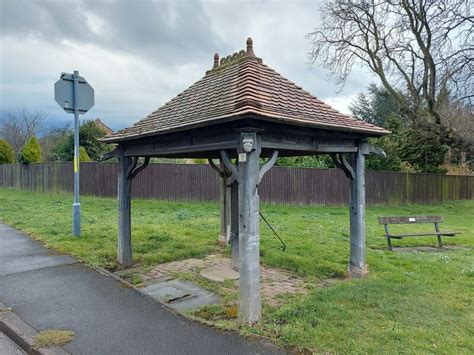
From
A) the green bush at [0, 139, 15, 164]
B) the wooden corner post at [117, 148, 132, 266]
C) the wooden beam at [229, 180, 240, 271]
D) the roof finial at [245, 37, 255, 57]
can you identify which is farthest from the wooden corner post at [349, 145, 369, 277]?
the green bush at [0, 139, 15, 164]

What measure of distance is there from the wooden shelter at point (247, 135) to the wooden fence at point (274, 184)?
9470 mm

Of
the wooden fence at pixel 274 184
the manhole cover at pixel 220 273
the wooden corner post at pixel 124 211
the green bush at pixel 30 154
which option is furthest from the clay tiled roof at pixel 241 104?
the green bush at pixel 30 154

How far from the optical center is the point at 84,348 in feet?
11.0

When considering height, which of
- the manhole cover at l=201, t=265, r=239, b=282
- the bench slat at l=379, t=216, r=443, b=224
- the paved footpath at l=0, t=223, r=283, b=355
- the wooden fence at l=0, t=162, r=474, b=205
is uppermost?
the wooden fence at l=0, t=162, r=474, b=205

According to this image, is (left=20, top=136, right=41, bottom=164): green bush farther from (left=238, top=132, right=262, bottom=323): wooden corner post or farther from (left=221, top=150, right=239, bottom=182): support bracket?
(left=238, top=132, right=262, bottom=323): wooden corner post

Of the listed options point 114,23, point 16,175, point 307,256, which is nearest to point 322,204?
point 307,256

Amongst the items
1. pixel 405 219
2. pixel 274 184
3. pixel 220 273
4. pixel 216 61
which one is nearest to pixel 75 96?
pixel 216 61

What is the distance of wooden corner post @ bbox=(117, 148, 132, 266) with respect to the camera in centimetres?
635

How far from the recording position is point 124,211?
6.43 m

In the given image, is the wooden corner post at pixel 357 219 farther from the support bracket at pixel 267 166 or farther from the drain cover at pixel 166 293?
the drain cover at pixel 166 293

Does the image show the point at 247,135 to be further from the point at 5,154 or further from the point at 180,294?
the point at 5,154

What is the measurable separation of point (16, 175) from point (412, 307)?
27.1 metres

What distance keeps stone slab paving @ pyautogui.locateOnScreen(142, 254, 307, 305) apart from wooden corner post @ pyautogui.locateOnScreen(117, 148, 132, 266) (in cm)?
59

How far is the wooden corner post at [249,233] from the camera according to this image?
157 inches
